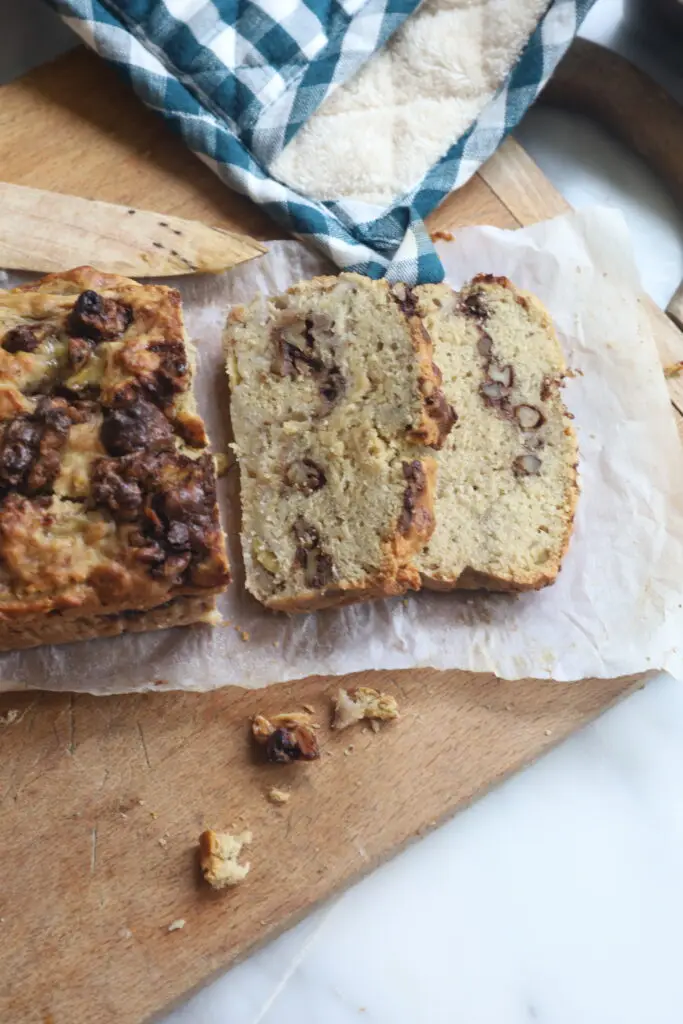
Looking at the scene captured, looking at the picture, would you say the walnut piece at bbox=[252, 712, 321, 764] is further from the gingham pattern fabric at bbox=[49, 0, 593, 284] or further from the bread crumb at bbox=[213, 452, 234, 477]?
the gingham pattern fabric at bbox=[49, 0, 593, 284]

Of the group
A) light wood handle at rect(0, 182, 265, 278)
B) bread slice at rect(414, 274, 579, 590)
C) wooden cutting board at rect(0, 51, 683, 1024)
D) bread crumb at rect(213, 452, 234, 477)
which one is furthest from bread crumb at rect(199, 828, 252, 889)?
light wood handle at rect(0, 182, 265, 278)

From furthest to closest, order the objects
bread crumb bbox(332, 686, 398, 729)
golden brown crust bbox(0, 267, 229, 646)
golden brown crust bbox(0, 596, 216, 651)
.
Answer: bread crumb bbox(332, 686, 398, 729), golden brown crust bbox(0, 596, 216, 651), golden brown crust bbox(0, 267, 229, 646)

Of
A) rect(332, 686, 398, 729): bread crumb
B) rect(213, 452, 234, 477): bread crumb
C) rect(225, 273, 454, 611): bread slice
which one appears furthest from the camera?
rect(213, 452, 234, 477): bread crumb

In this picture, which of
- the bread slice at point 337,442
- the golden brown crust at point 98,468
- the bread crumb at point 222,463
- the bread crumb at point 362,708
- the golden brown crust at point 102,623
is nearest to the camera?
the golden brown crust at point 98,468

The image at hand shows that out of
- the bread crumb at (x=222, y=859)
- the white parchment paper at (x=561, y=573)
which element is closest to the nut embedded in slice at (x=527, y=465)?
the white parchment paper at (x=561, y=573)

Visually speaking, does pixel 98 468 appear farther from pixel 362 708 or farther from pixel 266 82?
pixel 266 82

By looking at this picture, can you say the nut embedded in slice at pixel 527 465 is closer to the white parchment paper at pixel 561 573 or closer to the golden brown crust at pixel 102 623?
the white parchment paper at pixel 561 573

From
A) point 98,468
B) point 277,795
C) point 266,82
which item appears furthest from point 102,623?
point 266,82
